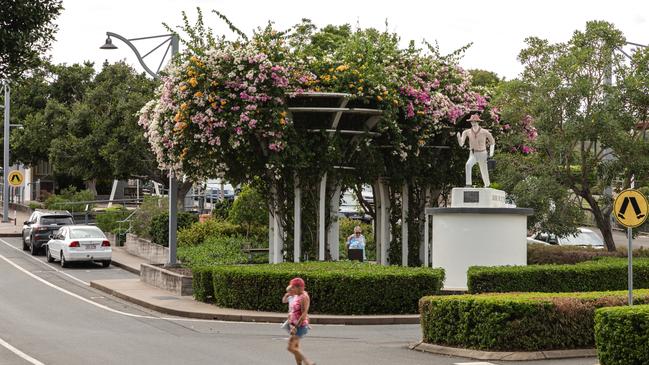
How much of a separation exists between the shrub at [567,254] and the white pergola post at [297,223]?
6.94m

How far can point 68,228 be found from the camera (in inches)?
1346

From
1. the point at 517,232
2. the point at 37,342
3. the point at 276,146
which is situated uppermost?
the point at 276,146

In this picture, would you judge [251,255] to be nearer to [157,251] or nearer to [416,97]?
[157,251]

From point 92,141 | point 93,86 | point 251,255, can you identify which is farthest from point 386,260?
point 93,86

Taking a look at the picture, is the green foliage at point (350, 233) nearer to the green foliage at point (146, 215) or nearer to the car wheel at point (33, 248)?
the green foliage at point (146, 215)

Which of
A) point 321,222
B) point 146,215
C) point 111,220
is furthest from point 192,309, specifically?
point 111,220

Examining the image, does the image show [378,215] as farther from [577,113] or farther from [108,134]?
[108,134]

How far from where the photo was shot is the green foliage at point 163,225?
35.6 metres

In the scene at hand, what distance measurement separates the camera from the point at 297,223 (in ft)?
88.6

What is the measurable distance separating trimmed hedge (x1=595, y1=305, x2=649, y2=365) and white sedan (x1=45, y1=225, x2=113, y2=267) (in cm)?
2363

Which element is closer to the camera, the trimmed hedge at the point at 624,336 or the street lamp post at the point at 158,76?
the trimmed hedge at the point at 624,336

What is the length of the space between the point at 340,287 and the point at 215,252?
11585mm

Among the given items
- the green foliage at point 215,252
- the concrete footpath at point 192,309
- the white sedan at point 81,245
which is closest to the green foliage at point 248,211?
the green foliage at point 215,252

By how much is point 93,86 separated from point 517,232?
38.8 metres
